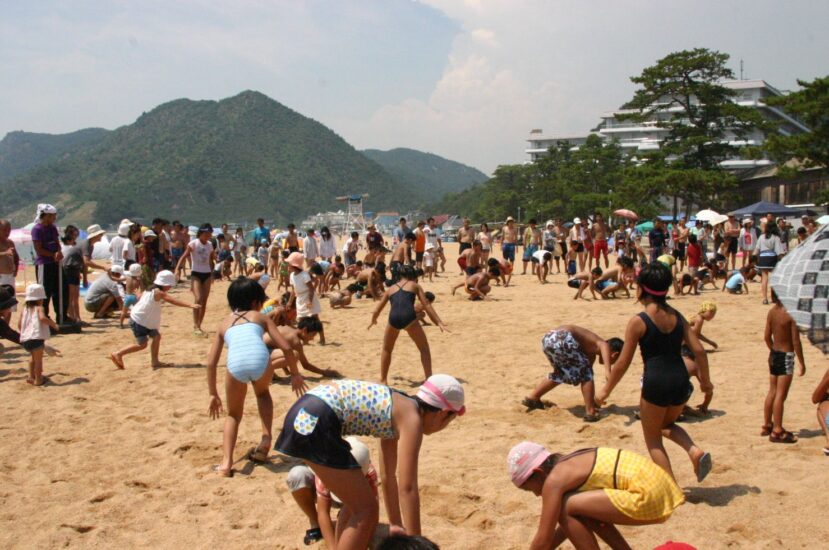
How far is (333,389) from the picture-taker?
11.3 ft

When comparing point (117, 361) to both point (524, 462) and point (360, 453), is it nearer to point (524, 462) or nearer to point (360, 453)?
point (360, 453)

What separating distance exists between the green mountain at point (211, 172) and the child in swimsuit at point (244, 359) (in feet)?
386

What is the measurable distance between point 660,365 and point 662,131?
95727 mm

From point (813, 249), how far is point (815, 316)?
0.77 feet

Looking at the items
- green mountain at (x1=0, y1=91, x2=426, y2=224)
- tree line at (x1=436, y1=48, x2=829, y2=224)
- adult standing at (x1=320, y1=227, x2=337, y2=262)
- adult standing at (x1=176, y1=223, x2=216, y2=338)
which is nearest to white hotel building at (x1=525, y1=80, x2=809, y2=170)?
tree line at (x1=436, y1=48, x2=829, y2=224)

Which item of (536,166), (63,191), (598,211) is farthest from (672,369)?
(63,191)

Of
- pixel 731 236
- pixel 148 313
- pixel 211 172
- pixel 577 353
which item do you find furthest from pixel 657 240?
pixel 211 172

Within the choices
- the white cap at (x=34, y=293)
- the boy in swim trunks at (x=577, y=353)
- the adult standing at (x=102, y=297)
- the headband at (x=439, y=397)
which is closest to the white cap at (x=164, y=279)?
the white cap at (x=34, y=293)

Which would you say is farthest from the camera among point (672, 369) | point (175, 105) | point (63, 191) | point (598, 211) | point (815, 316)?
point (175, 105)

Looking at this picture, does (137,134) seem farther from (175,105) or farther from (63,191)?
(63,191)

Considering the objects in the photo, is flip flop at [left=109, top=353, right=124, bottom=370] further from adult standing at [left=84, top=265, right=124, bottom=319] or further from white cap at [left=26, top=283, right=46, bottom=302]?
adult standing at [left=84, top=265, right=124, bottom=319]

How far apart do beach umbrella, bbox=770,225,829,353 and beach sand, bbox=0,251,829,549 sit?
263 cm

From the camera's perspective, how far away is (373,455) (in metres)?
5.72

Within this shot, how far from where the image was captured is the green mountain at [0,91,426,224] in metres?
126
